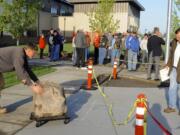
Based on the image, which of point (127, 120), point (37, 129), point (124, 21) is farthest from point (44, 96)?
point (124, 21)

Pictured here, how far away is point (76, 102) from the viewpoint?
10.2 metres

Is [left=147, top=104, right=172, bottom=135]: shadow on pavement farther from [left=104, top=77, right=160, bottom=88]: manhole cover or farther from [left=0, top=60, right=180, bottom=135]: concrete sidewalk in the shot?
[left=104, top=77, right=160, bottom=88]: manhole cover

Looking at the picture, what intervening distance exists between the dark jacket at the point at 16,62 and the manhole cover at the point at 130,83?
6342 millimetres

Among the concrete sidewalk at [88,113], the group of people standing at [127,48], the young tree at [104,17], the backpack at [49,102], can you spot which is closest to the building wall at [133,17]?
the young tree at [104,17]

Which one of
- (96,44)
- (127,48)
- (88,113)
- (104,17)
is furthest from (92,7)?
(88,113)

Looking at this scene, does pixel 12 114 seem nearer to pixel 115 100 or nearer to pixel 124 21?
pixel 115 100

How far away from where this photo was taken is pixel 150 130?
7.74 m

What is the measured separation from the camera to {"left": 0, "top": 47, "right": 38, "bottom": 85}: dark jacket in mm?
7516

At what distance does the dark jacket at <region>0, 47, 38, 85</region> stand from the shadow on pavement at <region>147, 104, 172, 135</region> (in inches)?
95.7

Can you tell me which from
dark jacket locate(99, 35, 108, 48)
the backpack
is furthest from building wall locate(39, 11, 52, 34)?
the backpack

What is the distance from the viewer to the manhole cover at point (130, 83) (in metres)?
14.3

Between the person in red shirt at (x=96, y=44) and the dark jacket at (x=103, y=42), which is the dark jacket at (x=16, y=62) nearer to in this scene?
the dark jacket at (x=103, y=42)

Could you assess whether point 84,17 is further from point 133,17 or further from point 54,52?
point 54,52

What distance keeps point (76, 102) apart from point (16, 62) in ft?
9.93
